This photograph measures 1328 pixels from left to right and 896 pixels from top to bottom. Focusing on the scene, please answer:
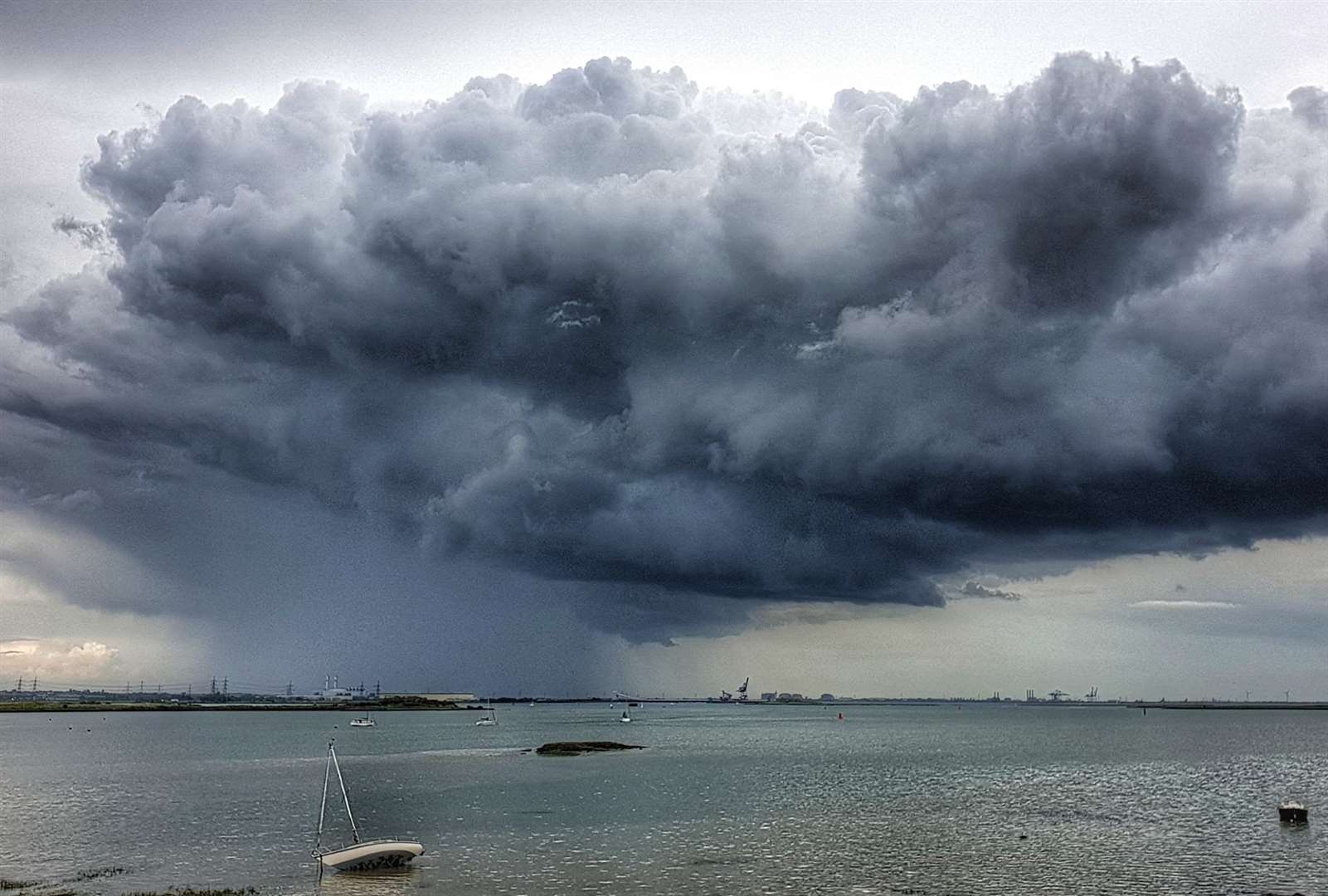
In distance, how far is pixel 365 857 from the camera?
64.1 metres

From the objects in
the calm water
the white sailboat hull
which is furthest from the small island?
the white sailboat hull

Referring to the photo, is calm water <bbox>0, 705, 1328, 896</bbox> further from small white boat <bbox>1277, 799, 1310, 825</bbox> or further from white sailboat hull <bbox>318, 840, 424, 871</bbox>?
small white boat <bbox>1277, 799, 1310, 825</bbox>

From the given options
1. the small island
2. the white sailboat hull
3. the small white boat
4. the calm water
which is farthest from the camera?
the small island

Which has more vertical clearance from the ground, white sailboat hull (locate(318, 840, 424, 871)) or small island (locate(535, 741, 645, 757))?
white sailboat hull (locate(318, 840, 424, 871))

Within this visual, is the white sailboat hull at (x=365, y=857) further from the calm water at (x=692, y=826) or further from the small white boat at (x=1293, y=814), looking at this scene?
the small white boat at (x=1293, y=814)

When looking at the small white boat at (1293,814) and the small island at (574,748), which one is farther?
the small island at (574,748)

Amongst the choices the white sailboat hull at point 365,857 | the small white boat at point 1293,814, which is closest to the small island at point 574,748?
the white sailboat hull at point 365,857

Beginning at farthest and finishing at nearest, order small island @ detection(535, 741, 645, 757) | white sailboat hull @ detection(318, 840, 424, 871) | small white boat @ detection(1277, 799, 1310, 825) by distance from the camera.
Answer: small island @ detection(535, 741, 645, 757) < small white boat @ detection(1277, 799, 1310, 825) < white sailboat hull @ detection(318, 840, 424, 871)

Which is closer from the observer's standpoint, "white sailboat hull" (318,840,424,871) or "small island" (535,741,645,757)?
"white sailboat hull" (318,840,424,871)

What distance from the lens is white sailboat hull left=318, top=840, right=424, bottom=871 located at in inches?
2522

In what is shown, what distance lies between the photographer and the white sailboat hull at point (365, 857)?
210 feet

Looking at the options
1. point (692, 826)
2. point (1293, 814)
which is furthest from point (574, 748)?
point (1293, 814)

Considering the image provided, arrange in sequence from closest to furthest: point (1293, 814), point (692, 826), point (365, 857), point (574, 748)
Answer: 1. point (365, 857)
2. point (692, 826)
3. point (1293, 814)
4. point (574, 748)

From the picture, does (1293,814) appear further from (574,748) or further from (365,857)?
(574,748)
